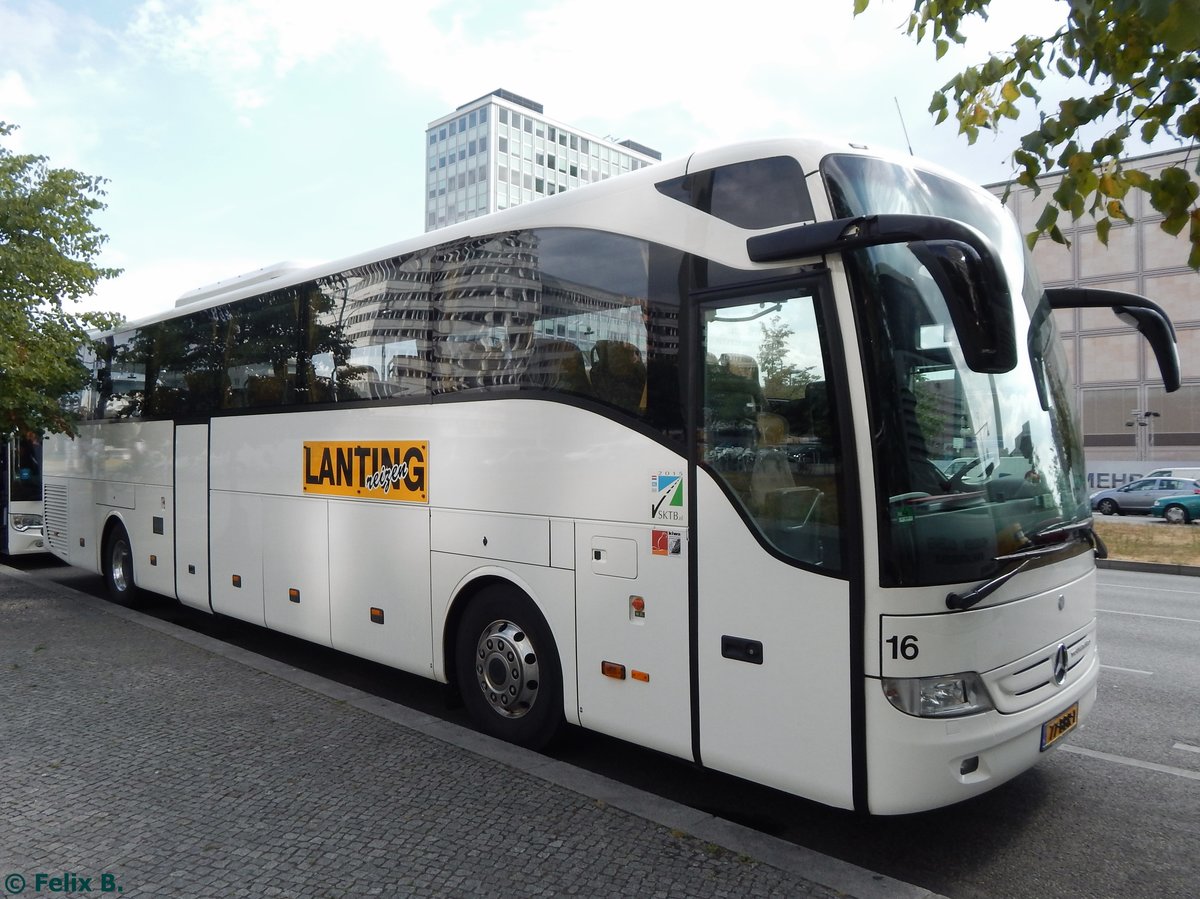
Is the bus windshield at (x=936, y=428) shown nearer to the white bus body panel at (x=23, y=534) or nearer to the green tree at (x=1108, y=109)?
the green tree at (x=1108, y=109)

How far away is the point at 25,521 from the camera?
47.6 feet

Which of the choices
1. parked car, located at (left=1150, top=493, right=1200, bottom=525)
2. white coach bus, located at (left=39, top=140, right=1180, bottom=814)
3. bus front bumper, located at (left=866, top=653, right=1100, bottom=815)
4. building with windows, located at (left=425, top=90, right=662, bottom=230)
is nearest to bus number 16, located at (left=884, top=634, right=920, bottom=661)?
white coach bus, located at (left=39, top=140, right=1180, bottom=814)

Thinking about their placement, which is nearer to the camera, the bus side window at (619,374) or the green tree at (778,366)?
the green tree at (778,366)

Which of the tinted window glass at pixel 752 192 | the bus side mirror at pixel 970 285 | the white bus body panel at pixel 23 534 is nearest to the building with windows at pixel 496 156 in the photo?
the white bus body panel at pixel 23 534

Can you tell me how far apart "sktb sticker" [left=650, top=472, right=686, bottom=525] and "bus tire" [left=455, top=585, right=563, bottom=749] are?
122cm

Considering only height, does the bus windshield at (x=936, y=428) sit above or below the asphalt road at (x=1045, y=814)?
above

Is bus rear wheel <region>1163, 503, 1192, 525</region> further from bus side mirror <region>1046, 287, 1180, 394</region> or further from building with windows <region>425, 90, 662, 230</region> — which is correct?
building with windows <region>425, 90, 662, 230</region>

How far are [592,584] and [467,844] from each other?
152cm

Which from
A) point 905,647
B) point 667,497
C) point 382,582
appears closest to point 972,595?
point 905,647

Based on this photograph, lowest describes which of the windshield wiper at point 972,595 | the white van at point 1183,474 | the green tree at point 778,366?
the white van at point 1183,474

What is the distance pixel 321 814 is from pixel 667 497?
2.29 m

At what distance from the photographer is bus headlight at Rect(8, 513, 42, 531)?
14422 mm

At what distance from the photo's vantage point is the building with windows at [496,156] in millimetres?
102812

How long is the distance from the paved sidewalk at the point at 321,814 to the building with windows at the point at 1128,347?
50038 millimetres
